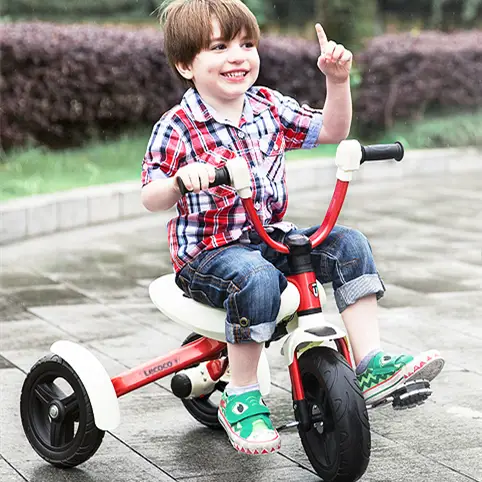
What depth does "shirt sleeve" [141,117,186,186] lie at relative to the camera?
3334 mm

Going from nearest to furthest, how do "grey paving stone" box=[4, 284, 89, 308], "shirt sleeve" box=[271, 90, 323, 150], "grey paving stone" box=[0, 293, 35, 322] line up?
"shirt sleeve" box=[271, 90, 323, 150], "grey paving stone" box=[0, 293, 35, 322], "grey paving stone" box=[4, 284, 89, 308]

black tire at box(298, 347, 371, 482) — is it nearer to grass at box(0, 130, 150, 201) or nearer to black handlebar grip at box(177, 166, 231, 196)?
black handlebar grip at box(177, 166, 231, 196)

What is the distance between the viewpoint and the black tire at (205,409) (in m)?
3.81

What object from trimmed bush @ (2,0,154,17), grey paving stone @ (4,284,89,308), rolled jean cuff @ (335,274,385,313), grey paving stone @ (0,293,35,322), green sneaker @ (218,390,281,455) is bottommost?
trimmed bush @ (2,0,154,17)

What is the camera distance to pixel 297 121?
141 inches

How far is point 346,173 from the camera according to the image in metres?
3.22

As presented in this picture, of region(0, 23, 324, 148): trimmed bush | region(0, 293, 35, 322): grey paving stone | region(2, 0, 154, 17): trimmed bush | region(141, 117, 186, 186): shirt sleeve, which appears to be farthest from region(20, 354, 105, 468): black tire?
region(2, 0, 154, 17): trimmed bush

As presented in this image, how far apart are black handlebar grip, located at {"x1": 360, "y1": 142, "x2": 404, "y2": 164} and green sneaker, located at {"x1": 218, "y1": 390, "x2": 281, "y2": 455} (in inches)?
29.8

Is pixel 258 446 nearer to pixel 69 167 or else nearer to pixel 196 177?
pixel 196 177

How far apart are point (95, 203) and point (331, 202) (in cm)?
482

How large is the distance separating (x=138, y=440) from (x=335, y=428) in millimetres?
887

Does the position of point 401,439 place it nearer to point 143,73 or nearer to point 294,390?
point 294,390

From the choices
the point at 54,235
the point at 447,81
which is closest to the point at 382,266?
the point at 54,235

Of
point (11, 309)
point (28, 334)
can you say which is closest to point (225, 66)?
point (28, 334)
